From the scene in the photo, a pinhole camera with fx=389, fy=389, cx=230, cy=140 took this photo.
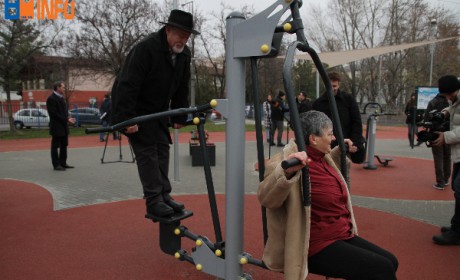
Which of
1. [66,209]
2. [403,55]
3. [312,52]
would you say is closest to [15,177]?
[66,209]

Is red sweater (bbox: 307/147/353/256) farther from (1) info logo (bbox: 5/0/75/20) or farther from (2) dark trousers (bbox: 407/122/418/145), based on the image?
(1) info logo (bbox: 5/0/75/20)

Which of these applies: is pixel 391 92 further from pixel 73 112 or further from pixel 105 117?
pixel 105 117

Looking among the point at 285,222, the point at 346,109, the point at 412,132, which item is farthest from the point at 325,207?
the point at 412,132

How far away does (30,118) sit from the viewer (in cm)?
2348

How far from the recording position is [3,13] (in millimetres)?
16922

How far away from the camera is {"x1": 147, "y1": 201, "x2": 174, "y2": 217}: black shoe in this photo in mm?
3019

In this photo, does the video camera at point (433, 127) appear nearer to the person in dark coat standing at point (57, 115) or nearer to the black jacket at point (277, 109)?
the person in dark coat standing at point (57, 115)

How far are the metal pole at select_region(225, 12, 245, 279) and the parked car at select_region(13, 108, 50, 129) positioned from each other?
23.8 metres

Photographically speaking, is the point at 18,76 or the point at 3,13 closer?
the point at 3,13

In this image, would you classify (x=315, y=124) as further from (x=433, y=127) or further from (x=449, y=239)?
(x=449, y=239)

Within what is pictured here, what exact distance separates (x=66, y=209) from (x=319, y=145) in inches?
163

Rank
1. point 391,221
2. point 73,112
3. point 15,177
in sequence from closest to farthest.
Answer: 1. point 391,221
2. point 15,177
3. point 73,112

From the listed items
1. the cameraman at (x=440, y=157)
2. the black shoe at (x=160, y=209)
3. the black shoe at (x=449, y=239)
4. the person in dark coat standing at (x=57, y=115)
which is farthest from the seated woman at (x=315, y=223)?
the person in dark coat standing at (x=57, y=115)

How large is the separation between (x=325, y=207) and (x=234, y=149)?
0.64 metres
